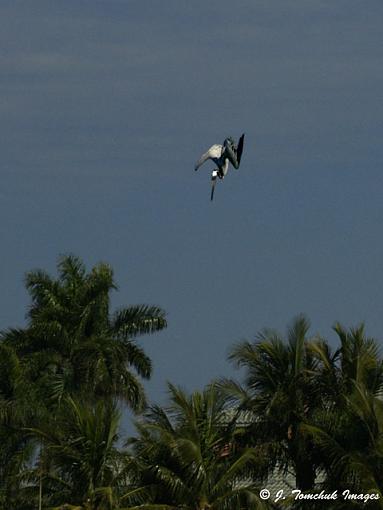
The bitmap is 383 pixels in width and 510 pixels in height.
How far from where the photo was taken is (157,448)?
39250 millimetres

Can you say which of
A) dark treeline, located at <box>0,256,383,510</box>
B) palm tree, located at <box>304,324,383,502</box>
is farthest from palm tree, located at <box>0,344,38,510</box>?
palm tree, located at <box>304,324,383,502</box>

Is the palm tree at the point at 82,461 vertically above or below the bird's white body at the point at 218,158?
below

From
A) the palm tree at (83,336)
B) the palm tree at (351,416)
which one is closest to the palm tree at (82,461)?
the palm tree at (351,416)

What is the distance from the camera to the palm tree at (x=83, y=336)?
58.1 m

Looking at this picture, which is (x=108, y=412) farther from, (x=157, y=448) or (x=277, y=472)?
(x=277, y=472)

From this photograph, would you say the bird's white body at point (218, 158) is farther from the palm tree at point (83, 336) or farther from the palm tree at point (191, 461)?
the palm tree at point (83, 336)

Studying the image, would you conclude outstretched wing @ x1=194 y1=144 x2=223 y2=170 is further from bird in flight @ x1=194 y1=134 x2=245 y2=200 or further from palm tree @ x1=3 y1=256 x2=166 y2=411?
palm tree @ x1=3 y1=256 x2=166 y2=411

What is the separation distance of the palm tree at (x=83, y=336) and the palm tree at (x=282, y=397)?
14.9 metres

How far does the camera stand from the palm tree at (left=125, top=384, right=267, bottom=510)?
38.7 m

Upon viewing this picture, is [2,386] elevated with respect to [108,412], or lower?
elevated

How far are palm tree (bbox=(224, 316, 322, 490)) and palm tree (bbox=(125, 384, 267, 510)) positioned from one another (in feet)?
3.49

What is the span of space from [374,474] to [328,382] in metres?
3.80

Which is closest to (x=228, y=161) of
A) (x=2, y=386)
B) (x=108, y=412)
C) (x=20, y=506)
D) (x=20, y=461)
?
(x=108, y=412)

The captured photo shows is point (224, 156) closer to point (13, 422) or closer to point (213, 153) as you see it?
point (213, 153)
